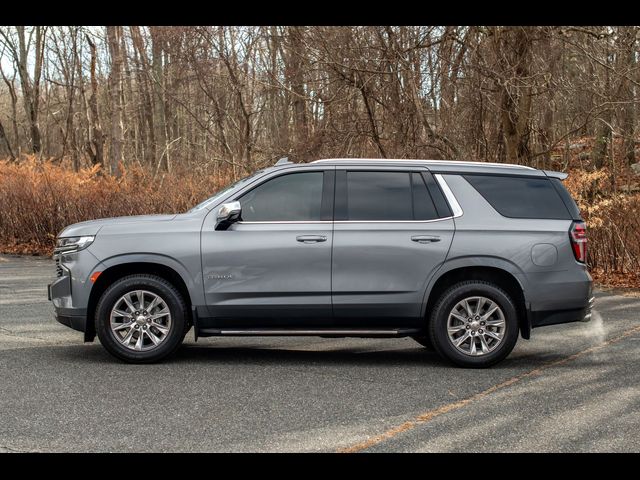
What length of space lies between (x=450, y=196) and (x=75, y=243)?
3.62 metres

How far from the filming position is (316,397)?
263 inches

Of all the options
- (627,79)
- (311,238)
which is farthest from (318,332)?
(627,79)

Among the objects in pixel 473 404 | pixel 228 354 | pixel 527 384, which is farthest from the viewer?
pixel 228 354

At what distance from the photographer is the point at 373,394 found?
6.81 m

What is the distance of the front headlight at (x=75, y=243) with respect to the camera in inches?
314

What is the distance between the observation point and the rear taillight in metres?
8.05

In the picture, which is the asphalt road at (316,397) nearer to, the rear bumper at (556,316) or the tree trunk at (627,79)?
the rear bumper at (556,316)

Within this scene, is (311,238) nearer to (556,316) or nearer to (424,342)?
(424,342)

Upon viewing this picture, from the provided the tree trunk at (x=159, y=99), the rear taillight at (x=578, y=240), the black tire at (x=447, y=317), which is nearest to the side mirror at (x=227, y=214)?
the black tire at (x=447, y=317)

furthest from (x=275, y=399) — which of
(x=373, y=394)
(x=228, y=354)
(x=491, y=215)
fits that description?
(x=491, y=215)

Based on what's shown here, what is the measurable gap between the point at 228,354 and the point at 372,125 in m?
11.7

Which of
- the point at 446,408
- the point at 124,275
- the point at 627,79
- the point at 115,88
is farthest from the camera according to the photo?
the point at 115,88

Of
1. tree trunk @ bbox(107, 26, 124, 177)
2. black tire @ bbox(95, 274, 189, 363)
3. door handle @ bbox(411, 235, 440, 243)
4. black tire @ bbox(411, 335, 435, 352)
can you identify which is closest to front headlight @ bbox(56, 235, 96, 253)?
black tire @ bbox(95, 274, 189, 363)

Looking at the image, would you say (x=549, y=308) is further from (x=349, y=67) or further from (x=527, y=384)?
(x=349, y=67)
